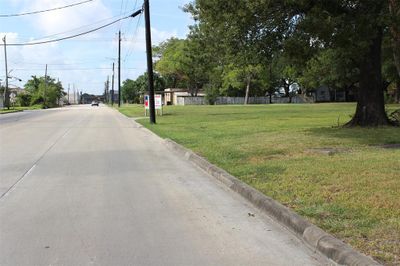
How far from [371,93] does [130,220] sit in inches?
592

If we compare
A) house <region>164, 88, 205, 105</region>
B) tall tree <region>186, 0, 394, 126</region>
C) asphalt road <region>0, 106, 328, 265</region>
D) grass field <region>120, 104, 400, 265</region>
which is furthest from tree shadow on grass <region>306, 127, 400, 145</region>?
house <region>164, 88, 205, 105</region>

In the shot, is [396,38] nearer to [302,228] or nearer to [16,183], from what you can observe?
[302,228]

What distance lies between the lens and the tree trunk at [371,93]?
1969 cm

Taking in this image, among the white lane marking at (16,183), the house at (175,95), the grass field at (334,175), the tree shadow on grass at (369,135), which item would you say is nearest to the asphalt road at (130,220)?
the white lane marking at (16,183)

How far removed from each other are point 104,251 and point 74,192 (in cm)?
375

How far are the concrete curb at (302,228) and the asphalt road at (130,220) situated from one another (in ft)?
0.40

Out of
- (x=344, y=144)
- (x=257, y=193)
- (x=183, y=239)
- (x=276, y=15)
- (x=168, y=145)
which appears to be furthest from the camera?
(x=168, y=145)

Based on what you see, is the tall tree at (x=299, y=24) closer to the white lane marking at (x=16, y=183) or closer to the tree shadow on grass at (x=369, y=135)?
the tree shadow on grass at (x=369, y=135)

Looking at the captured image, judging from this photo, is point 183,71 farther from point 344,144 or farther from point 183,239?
point 183,239

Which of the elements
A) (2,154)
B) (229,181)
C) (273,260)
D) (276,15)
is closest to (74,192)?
(229,181)

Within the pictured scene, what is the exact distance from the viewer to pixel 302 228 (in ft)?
20.9

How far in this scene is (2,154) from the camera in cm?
1517

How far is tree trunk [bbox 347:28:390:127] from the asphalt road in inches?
398

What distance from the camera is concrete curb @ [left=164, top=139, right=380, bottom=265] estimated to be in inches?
204
